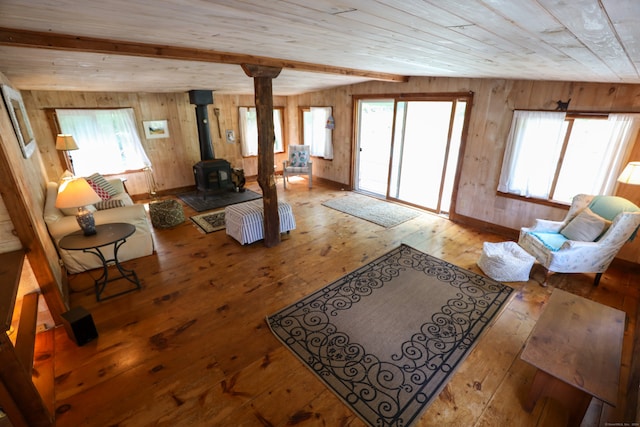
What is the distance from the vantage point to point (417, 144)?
18.7 feet

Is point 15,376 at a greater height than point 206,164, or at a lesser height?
lesser

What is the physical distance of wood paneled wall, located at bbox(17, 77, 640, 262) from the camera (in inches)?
137

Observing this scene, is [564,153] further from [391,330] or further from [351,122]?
[351,122]

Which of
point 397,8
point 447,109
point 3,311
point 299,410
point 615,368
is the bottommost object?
point 299,410

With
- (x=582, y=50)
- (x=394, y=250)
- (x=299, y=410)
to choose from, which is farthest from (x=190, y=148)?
(x=582, y=50)

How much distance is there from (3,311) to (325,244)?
318cm

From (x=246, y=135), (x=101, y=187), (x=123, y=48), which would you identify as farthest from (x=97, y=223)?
(x=246, y=135)

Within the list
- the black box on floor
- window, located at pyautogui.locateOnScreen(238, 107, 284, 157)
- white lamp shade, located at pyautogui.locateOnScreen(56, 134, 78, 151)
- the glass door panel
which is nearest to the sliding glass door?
the glass door panel

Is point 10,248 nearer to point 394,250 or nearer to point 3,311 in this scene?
point 3,311

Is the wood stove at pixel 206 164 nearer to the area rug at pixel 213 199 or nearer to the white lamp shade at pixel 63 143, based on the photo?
the area rug at pixel 213 199

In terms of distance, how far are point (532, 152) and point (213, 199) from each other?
18.7 ft

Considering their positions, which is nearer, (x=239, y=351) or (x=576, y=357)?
(x=576, y=357)

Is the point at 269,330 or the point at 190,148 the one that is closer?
the point at 269,330

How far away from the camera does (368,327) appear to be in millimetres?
2609
